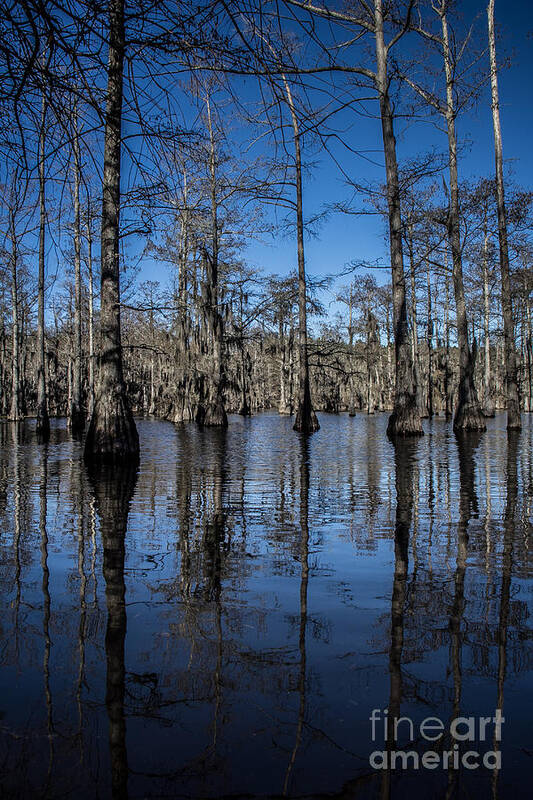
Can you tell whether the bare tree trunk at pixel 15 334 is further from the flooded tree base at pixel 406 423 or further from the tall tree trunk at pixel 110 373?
the flooded tree base at pixel 406 423

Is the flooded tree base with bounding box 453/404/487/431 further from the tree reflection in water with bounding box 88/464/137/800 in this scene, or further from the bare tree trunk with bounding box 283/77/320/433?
the tree reflection in water with bounding box 88/464/137/800

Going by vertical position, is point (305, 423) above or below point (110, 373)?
below

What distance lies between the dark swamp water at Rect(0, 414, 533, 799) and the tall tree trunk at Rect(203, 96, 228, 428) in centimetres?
2299

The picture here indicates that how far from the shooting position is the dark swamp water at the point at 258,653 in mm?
1335

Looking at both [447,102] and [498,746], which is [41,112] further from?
[447,102]

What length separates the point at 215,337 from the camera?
28.9 meters

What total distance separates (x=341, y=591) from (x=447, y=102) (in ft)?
73.7

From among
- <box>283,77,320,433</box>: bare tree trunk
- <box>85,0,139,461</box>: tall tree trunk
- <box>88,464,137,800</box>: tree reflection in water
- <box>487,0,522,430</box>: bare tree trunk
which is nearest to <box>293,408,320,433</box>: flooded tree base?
<box>283,77,320,433</box>: bare tree trunk

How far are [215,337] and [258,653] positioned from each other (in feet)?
89.8

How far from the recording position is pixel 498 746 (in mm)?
1434

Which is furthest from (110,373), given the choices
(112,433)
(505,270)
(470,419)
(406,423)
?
(505,270)

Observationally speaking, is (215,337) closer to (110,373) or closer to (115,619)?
(110,373)

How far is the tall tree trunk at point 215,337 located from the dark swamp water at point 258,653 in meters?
23.0

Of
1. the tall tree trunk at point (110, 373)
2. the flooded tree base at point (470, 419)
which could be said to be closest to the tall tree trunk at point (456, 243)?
the flooded tree base at point (470, 419)
